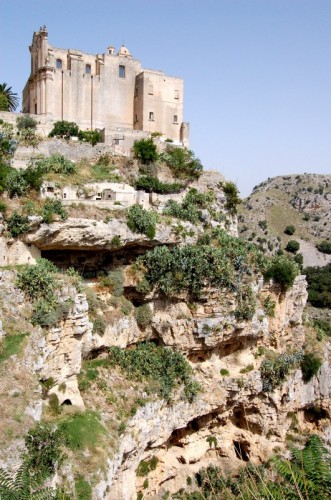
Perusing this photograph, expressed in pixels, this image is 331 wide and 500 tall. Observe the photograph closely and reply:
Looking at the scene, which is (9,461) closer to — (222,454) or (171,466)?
(171,466)

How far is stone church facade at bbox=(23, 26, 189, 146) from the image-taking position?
32156mm

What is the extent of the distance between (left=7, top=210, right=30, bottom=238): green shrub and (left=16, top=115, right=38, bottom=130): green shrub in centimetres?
1088

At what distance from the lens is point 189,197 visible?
1145 inches

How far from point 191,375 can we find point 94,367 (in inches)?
218

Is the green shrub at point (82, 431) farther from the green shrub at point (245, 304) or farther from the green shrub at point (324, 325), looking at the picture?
the green shrub at point (324, 325)

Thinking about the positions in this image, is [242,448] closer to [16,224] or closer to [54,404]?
[54,404]

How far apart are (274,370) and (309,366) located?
366 centimetres

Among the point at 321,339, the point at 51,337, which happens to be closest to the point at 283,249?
the point at 321,339

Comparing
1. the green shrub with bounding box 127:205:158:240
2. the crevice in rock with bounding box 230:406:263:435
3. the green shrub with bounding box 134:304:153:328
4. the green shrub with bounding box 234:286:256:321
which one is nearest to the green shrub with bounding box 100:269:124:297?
the green shrub with bounding box 134:304:153:328

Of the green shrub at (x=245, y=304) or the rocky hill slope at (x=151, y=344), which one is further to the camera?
the green shrub at (x=245, y=304)

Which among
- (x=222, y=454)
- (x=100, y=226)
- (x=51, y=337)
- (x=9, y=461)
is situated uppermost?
(x=100, y=226)

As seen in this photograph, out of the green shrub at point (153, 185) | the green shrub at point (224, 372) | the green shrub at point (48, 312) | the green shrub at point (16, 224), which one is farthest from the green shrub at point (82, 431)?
the green shrub at point (153, 185)

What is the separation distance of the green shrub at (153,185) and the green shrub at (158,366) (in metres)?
9.20

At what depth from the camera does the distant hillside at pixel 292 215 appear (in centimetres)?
6589
